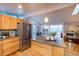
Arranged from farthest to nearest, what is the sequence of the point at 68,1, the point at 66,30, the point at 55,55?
the point at 66,30
the point at 55,55
the point at 68,1

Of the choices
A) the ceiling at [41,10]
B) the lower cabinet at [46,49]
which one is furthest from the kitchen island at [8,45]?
the ceiling at [41,10]

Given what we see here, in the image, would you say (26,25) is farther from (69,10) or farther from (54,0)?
(69,10)

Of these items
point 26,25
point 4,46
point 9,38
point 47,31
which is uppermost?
point 26,25

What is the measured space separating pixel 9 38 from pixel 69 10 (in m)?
1.67

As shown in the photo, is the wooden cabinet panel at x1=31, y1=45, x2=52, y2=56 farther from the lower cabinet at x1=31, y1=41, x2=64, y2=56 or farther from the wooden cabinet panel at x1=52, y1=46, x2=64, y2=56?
the wooden cabinet panel at x1=52, y1=46, x2=64, y2=56

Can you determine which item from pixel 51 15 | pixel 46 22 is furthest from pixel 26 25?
pixel 51 15

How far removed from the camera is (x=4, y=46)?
7.66 feet

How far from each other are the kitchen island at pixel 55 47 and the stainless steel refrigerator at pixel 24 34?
0.19 m

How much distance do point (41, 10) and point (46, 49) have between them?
3.41 ft

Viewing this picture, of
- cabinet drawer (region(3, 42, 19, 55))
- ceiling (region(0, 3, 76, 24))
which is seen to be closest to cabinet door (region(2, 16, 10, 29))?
ceiling (region(0, 3, 76, 24))

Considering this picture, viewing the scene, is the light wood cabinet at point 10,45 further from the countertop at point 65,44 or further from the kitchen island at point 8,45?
the countertop at point 65,44

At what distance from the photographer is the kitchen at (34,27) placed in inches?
87.7

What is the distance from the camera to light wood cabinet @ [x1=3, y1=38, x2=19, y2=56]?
2.31 m

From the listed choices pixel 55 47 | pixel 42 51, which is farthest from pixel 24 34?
pixel 55 47
